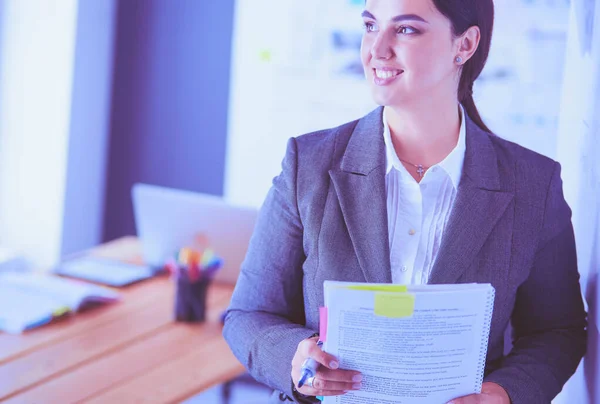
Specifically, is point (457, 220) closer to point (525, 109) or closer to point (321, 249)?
point (321, 249)

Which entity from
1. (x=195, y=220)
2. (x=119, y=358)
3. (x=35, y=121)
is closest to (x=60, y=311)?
(x=119, y=358)

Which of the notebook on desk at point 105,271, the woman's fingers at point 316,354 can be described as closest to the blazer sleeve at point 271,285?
the woman's fingers at point 316,354

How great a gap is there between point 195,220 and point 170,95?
5.83 feet

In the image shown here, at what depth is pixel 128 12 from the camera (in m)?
4.14

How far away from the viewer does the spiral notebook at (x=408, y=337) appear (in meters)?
1.13

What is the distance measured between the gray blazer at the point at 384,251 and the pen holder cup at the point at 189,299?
2.80ft

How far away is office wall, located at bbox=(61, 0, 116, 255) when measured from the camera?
3926 millimetres

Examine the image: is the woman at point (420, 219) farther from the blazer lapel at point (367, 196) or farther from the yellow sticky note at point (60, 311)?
the yellow sticky note at point (60, 311)

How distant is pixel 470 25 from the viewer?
4.55ft

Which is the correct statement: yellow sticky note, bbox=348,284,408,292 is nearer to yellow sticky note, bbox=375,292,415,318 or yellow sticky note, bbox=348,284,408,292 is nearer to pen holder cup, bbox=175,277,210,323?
yellow sticky note, bbox=375,292,415,318

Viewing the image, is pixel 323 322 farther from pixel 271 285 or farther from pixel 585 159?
pixel 585 159

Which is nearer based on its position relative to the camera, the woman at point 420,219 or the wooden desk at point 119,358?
the woman at point 420,219

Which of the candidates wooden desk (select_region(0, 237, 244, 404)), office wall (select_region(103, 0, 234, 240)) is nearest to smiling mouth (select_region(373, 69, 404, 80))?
wooden desk (select_region(0, 237, 244, 404))

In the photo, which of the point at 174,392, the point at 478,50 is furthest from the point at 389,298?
the point at 174,392
